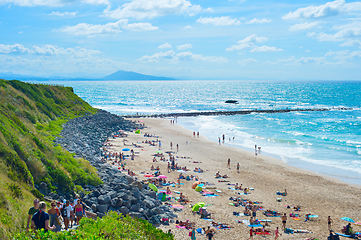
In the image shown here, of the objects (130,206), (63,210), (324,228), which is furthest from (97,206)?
(324,228)

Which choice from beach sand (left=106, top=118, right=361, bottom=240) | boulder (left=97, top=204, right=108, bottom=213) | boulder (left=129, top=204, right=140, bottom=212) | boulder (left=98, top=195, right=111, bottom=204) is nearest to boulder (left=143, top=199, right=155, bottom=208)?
boulder (left=129, top=204, right=140, bottom=212)

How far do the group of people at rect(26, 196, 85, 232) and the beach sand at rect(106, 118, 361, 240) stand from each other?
5.37m

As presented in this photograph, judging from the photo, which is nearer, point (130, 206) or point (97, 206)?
point (97, 206)

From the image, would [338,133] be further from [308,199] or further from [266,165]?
[308,199]

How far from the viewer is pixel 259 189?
2314 cm

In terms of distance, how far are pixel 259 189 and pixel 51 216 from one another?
710 inches

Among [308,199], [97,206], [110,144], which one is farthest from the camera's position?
[110,144]

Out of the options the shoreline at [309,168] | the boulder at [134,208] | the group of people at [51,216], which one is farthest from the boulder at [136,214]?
the shoreline at [309,168]

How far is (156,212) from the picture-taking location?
15.8 meters

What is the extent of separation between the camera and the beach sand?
16.9 meters

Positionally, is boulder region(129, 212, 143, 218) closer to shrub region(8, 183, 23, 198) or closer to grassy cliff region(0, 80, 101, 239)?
grassy cliff region(0, 80, 101, 239)

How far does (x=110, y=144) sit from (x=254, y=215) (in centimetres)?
2354

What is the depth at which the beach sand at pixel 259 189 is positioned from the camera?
1689 centimetres

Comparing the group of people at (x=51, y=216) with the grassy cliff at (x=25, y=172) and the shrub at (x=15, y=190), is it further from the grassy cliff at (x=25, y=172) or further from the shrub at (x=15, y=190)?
the shrub at (x=15, y=190)
